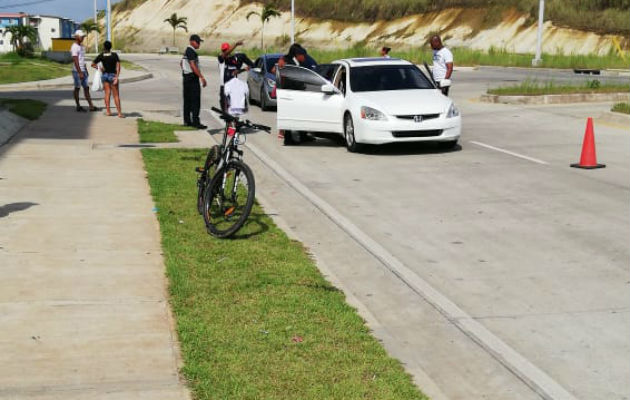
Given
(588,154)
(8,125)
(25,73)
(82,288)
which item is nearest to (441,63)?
(588,154)

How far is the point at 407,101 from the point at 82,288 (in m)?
9.73

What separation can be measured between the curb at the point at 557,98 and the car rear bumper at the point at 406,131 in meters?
10.3

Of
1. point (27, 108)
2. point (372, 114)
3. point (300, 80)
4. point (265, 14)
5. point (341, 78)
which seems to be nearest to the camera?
point (372, 114)

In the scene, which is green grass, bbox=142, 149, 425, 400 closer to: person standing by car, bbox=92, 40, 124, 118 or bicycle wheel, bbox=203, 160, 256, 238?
bicycle wheel, bbox=203, 160, 256, 238

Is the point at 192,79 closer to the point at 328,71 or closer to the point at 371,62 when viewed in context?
the point at 328,71

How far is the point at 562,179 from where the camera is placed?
13.3 m

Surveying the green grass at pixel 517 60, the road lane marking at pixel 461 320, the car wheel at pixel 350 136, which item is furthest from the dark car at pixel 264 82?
the green grass at pixel 517 60

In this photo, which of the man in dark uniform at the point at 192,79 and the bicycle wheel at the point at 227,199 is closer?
the bicycle wheel at the point at 227,199

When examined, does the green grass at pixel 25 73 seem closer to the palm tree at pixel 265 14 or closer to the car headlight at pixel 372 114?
the car headlight at pixel 372 114

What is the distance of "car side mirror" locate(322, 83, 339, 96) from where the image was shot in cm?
1681

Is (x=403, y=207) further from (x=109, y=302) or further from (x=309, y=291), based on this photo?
(x=109, y=302)

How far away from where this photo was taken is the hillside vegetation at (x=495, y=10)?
2542 inches

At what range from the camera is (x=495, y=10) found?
246ft

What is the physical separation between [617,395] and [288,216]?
5.81m
